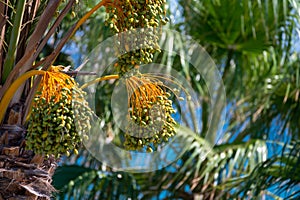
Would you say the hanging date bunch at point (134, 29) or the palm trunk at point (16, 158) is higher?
the hanging date bunch at point (134, 29)

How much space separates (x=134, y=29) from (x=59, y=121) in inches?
16.4

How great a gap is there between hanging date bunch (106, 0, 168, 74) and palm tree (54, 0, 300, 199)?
287cm

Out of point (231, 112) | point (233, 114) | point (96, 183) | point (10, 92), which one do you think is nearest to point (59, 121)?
point (10, 92)

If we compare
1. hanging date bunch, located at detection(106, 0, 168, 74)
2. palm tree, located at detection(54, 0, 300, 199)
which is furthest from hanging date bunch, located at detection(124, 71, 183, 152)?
palm tree, located at detection(54, 0, 300, 199)

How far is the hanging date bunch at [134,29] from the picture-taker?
2.14m

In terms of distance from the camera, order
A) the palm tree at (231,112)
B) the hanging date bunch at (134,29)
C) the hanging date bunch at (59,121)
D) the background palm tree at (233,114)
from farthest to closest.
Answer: the palm tree at (231,112) → the background palm tree at (233,114) → the hanging date bunch at (134,29) → the hanging date bunch at (59,121)

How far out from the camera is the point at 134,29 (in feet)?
7.14

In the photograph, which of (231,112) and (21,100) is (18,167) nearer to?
(21,100)

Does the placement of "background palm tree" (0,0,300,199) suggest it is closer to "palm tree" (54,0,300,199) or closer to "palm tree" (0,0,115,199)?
"palm tree" (54,0,300,199)

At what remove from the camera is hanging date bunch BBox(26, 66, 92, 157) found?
2.02m

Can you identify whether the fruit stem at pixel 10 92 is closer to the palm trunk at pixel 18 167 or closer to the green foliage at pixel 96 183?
the palm trunk at pixel 18 167

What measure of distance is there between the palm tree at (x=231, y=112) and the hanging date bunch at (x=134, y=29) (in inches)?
113

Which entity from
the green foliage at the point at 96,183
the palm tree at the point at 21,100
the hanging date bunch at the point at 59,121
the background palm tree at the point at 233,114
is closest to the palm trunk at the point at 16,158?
the palm tree at the point at 21,100

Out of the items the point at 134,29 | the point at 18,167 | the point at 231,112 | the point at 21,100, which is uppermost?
the point at 231,112
